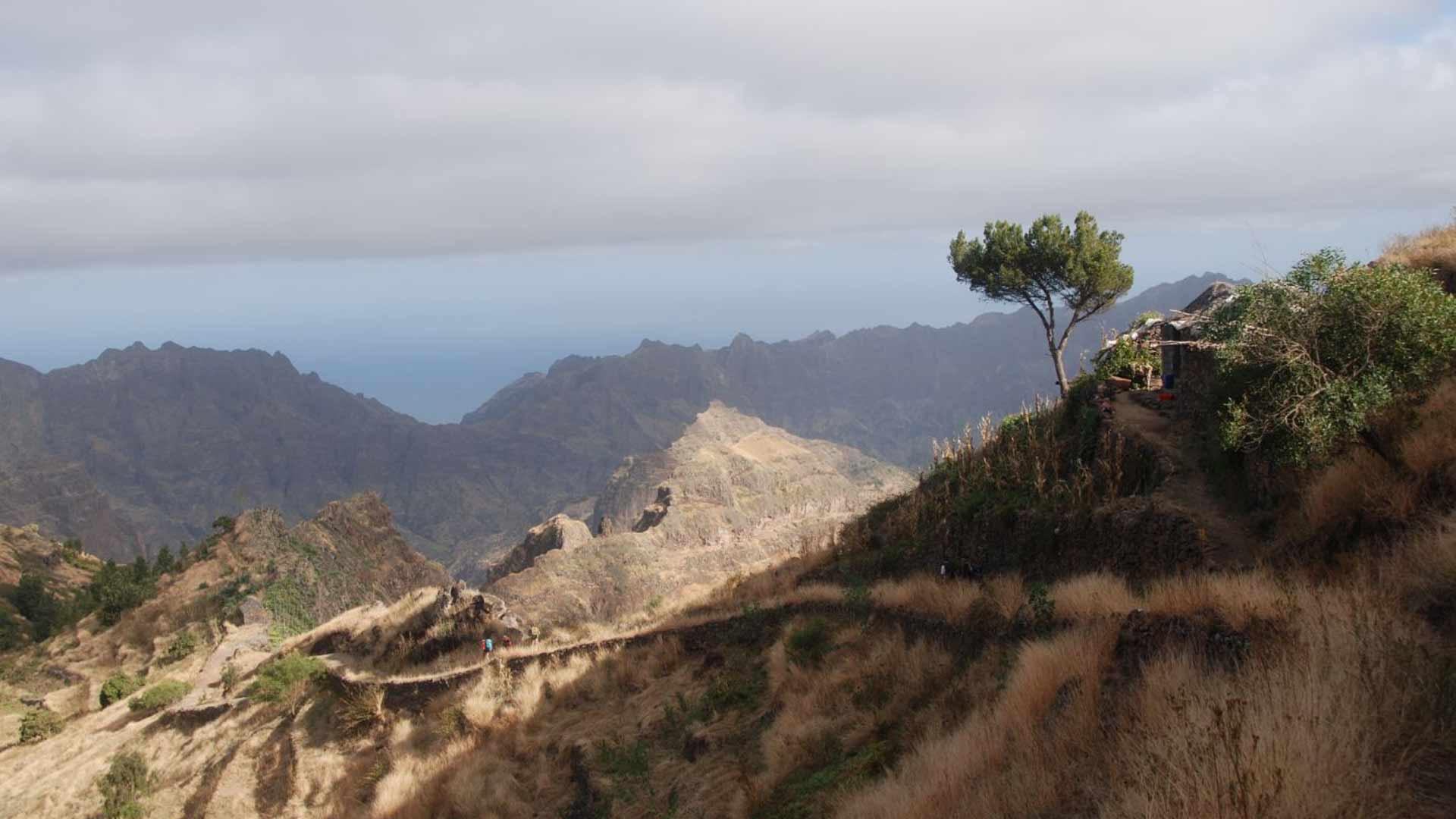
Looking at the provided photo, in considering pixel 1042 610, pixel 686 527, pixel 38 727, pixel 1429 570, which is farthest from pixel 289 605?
pixel 1429 570

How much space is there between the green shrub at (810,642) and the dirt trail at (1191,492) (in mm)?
6605

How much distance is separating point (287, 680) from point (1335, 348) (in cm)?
2802

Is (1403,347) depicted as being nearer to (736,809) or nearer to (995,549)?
(995,549)

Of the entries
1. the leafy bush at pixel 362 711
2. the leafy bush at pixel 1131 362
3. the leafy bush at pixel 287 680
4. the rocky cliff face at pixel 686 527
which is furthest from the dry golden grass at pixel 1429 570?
the rocky cliff face at pixel 686 527

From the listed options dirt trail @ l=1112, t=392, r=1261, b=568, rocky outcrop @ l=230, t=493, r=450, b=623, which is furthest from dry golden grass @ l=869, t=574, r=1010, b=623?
rocky outcrop @ l=230, t=493, r=450, b=623

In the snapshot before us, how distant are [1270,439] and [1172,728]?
942cm


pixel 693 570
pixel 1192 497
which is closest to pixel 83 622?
pixel 693 570

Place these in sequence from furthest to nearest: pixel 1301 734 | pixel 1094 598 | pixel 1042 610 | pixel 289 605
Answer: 1. pixel 289 605
2. pixel 1042 610
3. pixel 1094 598
4. pixel 1301 734

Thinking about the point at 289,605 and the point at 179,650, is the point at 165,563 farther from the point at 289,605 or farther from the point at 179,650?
the point at 179,650

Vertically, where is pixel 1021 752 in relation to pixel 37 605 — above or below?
above

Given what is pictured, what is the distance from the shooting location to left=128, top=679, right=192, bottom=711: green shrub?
2897cm

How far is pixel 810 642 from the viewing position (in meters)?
14.9

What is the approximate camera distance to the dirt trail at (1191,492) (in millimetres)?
12625

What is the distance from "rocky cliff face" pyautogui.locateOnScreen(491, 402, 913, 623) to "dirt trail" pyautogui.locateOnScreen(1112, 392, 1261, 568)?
1726 cm
